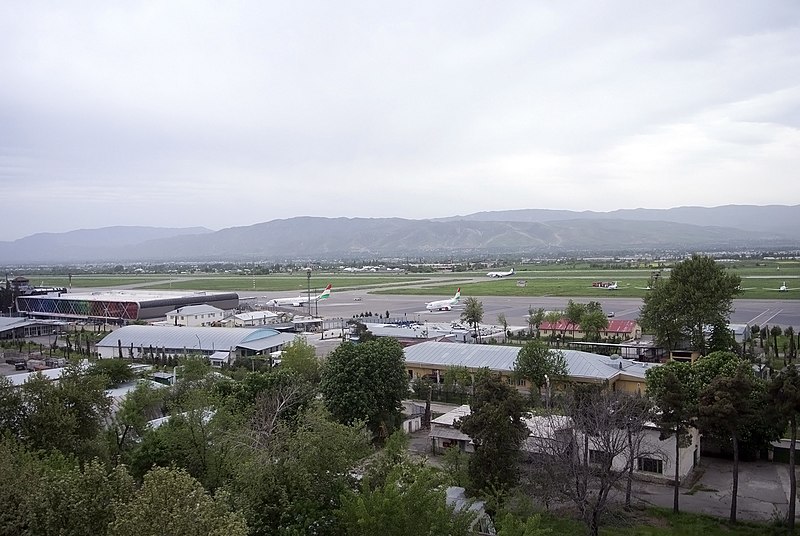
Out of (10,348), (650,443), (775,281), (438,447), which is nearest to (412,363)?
(438,447)

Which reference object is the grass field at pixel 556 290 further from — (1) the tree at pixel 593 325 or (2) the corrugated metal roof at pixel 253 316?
(2) the corrugated metal roof at pixel 253 316

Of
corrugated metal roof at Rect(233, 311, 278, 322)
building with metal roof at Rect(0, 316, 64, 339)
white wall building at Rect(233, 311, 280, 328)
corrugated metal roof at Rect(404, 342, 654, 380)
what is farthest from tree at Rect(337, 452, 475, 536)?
building with metal roof at Rect(0, 316, 64, 339)

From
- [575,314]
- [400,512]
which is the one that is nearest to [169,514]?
[400,512]

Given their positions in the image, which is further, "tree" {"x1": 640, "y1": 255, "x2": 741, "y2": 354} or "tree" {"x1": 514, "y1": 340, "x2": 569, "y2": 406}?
"tree" {"x1": 640, "y1": 255, "x2": 741, "y2": 354}

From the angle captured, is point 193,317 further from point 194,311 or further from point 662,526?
point 662,526

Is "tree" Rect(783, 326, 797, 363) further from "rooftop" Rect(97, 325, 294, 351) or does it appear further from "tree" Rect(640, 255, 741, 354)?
"rooftop" Rect(97, 325, 294, 351)

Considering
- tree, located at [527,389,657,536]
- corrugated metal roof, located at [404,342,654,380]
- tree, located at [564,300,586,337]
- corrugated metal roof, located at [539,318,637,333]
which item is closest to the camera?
tree, located at [527,389,657,536]
